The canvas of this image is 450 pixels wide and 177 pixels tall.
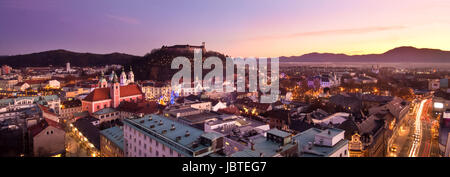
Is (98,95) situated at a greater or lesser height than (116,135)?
greater

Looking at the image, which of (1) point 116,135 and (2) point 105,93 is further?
(2) point 105,93

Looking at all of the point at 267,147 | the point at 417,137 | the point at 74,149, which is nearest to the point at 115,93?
the point at 74,149

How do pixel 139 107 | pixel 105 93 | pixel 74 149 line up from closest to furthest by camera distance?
pixel 74 149 → pixel 139 107 → pixel 105 93

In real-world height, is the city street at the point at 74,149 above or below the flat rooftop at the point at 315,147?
below

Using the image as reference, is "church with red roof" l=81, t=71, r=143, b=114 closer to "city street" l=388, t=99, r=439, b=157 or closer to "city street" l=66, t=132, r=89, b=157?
"city street" l=66, t=132, r=89, b=157

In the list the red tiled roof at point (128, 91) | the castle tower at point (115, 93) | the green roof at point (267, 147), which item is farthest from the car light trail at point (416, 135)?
the red tiled roof at point (128, 91)

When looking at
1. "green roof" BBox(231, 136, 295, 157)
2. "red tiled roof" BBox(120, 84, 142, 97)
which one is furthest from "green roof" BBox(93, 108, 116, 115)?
"green roof" BBox(231, 136, 295, 157)

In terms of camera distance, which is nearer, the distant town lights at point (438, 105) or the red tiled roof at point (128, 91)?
the distant town lights at point (438, 105)

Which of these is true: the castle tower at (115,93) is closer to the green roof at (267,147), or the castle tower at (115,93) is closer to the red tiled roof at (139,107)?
the red tiled roof at (139,107)

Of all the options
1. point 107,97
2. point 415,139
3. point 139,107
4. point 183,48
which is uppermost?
point 183,48

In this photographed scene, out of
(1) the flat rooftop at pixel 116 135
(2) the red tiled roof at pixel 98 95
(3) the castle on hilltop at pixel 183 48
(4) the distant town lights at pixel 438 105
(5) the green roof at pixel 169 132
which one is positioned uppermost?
(3) the castle on hilltop at pixel 183 48

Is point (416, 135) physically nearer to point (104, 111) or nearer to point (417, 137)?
point (417, 137)
